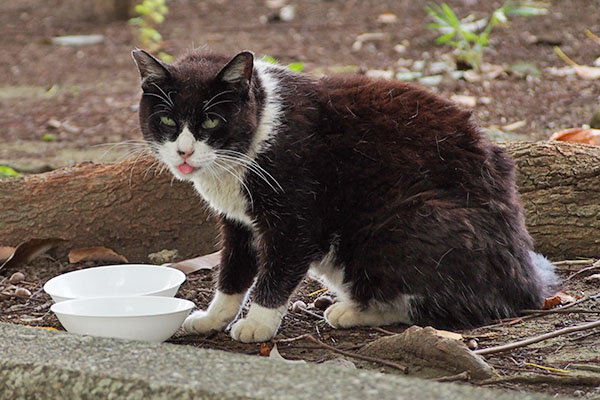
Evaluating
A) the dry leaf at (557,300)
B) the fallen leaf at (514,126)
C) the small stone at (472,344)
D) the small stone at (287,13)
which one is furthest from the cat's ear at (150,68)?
the small stone at (287,13)

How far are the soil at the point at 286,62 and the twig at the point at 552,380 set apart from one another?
0.02m

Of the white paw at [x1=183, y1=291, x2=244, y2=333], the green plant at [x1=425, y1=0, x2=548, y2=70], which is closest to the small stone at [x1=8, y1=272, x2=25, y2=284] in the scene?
the white paw at [x1=183, y1=291, x2=244, y2=333]

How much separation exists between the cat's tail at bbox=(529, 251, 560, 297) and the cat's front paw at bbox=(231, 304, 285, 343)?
1.00m

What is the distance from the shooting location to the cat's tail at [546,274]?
343 cm

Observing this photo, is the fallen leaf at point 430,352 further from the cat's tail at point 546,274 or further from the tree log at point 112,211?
the tree log at point 112,211

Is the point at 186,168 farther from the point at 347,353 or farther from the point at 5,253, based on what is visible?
the point at 5,253

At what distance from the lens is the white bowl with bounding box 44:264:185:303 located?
346 cm

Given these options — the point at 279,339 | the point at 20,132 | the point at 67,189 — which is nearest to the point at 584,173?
the point at 279,339

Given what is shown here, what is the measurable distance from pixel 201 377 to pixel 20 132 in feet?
15.2

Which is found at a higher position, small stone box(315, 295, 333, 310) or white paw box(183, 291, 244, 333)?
white paw box(183, 291, 244, 333)

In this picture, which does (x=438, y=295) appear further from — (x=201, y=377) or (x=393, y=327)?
(x=201, y=377)

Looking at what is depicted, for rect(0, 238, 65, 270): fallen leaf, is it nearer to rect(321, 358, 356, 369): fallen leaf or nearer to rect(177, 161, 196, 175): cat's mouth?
rect(177, 161, 196, 175): cat's mouth

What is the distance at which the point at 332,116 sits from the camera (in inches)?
131

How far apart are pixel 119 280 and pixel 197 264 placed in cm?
56
